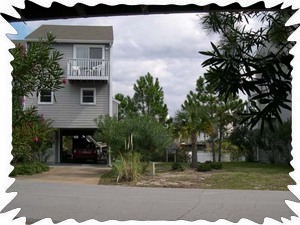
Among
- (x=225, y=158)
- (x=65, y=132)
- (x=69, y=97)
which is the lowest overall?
(x=225, y=158)

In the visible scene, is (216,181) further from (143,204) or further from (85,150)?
(85,150)

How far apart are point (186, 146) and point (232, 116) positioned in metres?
4.55

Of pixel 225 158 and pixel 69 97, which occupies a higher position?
pixel 69 97

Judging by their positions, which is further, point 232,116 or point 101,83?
point 232,116

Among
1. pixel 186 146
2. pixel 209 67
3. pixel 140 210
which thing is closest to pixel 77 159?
pixel 186 146

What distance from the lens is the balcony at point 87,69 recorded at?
83.7 feet

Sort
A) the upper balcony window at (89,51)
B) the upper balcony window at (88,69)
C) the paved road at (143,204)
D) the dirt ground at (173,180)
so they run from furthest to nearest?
the upper balcony window at (89,51), the upper balcony window at (88,69), the dirt ground at (173,180), the paved road at (143,204)

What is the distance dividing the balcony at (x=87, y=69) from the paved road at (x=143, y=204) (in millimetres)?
13091

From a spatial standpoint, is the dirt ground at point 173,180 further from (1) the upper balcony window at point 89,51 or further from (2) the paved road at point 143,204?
(1) the upper balcony window at point 89,51

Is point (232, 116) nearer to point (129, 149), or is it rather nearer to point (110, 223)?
point (129, 149)

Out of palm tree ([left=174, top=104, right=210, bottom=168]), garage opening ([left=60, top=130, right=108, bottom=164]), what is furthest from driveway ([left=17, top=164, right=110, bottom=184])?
garage opening ([left=60, top=130, right=108, bottom=164])

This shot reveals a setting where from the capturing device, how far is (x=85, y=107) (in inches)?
1040

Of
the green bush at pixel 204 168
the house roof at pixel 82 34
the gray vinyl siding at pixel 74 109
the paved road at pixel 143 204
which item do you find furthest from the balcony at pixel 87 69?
the paved road at pixel 143 204

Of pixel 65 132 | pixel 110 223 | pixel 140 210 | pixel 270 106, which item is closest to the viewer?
pixel 110 223
